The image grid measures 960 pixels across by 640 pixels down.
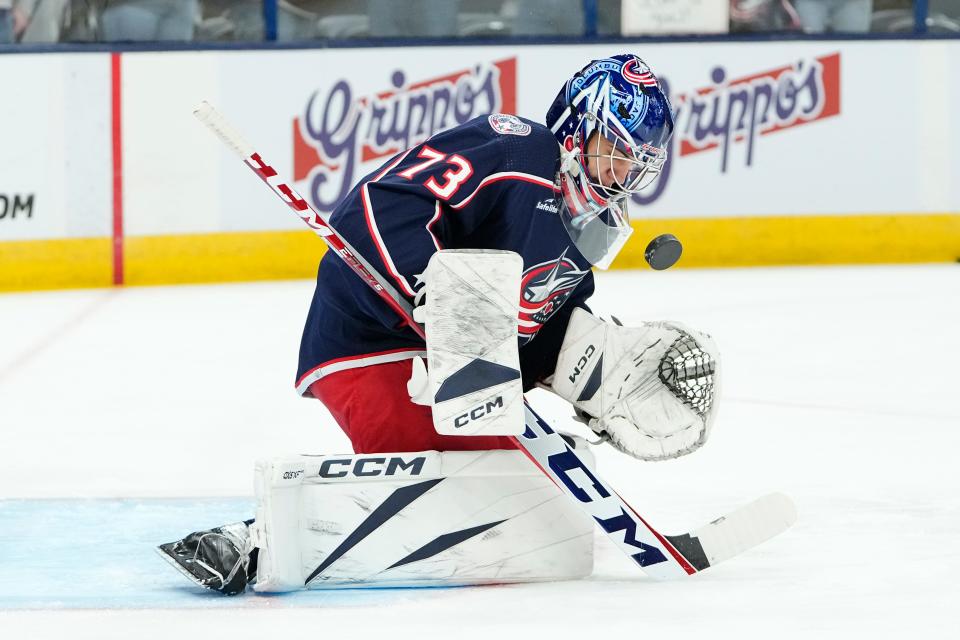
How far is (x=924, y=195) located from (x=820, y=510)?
3827mm

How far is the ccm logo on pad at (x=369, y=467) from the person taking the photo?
2.13 metres

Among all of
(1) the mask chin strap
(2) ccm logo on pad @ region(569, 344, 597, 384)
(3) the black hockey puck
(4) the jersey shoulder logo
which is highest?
(4) the jersey shoulder logo

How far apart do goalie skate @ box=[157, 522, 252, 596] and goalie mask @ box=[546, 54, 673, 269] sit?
27.1 inches

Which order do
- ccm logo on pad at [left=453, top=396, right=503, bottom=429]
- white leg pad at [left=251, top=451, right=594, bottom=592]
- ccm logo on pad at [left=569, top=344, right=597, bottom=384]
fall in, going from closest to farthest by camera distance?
ccm logo on pad at [left=453, top=396, right=503, bottom=429], white leg pad at [left=251, top=451, right=594, bottom=592], ccm logo on pad at [left=569, top=344, right=597, bottom=384]

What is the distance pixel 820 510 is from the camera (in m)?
2.61

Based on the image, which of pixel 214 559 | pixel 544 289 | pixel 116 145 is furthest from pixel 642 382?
pixel 116 145

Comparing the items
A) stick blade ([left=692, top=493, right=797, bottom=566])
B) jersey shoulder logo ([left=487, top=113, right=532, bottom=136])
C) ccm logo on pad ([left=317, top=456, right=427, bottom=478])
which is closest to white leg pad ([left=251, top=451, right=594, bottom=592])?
ccm logo on pad ([left=317, top=456, right=427, bottom=478])

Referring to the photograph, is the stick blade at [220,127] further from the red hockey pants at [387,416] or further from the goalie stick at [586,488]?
the red hockey pants at [387,416]

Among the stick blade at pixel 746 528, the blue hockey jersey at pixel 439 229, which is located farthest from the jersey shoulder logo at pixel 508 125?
the stick blade at pixel 746 528

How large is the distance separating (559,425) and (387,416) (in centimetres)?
125

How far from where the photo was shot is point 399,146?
5.80m

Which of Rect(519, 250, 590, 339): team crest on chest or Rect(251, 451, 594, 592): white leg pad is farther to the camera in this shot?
Rect(519, 250, 590, 339): team crest on chest

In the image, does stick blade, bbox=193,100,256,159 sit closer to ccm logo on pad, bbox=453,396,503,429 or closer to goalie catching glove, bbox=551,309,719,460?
ccm logo on pad, bbox=453,396,503,429

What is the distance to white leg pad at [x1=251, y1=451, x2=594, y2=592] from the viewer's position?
6.93 ft
